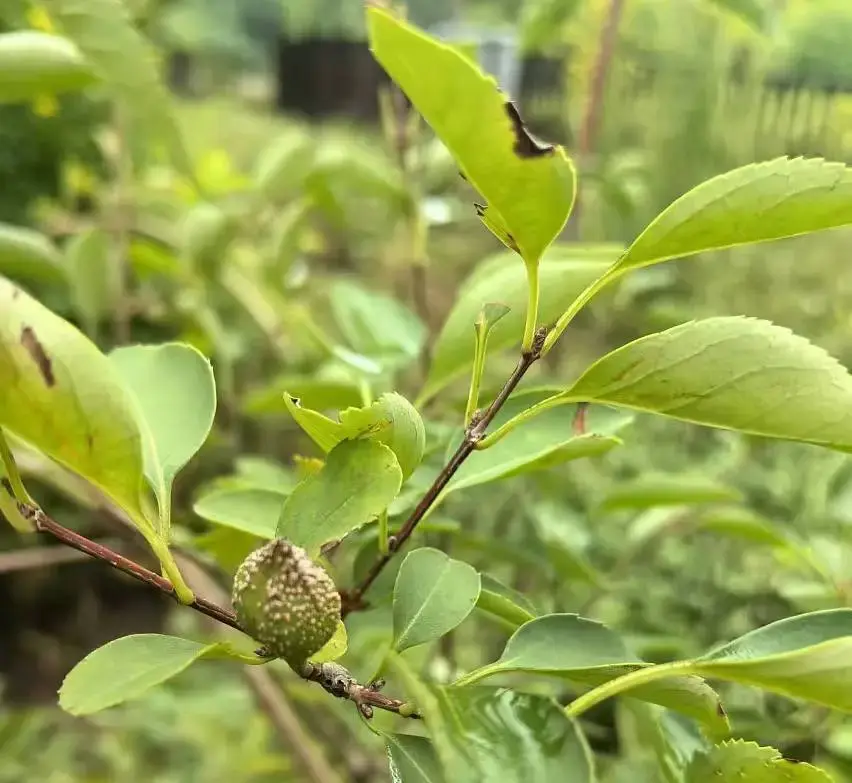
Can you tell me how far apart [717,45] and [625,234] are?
0.84ft

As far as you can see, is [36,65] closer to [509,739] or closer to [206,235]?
[206,235]

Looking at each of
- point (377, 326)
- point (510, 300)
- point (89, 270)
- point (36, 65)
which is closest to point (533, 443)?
point (510, 300)

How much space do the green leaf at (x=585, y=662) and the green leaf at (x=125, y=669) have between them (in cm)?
6

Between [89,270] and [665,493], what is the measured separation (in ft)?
1.21

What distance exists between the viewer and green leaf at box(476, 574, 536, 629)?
0.72ft

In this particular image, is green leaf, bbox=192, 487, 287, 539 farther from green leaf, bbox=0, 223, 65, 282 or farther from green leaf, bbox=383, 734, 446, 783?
green leaf, bbox=0, 223, 65, 282

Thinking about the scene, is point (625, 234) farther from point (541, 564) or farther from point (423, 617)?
point (423, 617)

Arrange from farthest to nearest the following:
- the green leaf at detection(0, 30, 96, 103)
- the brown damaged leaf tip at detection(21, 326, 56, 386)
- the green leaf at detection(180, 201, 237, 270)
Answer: the green leaf at detection(180, 201, 237, 270) < the green leaf at detection(0, 30, 96, 103) < the brown damaged leaf tip at detection(21, 326, 56, 386)

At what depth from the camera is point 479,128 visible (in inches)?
6.3

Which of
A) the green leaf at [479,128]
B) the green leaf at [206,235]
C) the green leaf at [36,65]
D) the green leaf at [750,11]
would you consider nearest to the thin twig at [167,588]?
the green leaf at [479,128]

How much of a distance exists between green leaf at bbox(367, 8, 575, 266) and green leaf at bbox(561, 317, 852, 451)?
1.5 inches

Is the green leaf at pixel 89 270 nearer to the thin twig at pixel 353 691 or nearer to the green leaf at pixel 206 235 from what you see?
the green leaf at pixel 206 235

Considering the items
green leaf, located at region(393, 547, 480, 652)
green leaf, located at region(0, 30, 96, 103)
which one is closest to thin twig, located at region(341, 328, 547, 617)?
green leaf, located at region(393, 547, 480, 652)

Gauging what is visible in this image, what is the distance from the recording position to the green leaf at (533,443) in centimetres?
24
